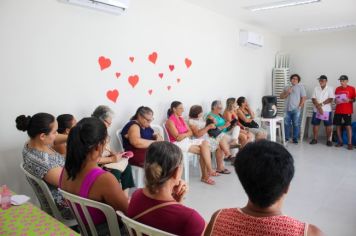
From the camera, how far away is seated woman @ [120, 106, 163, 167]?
315cm

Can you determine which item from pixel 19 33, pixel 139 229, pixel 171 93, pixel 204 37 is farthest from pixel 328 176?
pixel 19 33

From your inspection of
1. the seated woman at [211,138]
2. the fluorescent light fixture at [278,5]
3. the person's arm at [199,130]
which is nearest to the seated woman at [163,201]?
the person's arm at [199,130]

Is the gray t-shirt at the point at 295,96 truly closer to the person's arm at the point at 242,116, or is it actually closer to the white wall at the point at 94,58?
the person's arm at the point at 242,116

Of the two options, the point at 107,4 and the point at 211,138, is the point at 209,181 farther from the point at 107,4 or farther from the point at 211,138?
the point at 107,4

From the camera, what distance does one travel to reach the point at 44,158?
195cm

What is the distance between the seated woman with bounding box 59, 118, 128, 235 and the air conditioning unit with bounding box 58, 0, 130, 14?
5.76ft

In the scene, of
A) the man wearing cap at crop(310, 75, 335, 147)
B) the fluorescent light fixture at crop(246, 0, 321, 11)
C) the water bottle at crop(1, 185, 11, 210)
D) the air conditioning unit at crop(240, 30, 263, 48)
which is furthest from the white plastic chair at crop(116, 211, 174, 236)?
the man wearing cap at crop(310, 75, 335, 147)

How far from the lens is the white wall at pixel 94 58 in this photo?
102 inches

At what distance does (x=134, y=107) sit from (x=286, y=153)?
2.81 metres

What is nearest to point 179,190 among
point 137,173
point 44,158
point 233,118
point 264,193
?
point 264,193

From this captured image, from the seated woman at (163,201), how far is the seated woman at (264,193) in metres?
0.22

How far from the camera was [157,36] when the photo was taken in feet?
12.8

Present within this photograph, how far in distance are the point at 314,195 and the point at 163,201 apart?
2736mm

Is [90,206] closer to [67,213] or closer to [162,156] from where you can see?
[162,156]
